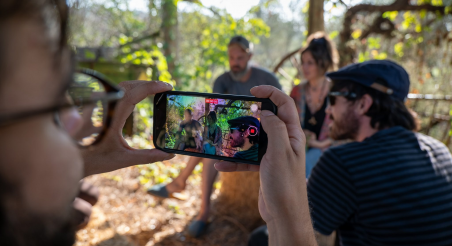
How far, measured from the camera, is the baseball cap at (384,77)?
192 cm

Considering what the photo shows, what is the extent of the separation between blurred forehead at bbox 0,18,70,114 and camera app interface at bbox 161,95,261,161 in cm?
74

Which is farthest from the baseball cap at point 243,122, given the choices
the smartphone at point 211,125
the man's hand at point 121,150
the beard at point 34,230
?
the beard at point 34,230

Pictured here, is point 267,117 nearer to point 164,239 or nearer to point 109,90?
point 109,90

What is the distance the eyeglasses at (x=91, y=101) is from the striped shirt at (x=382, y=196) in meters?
1.02


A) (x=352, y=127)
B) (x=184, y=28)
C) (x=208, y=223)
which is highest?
(x=184, y=28)

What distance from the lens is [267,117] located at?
1.07 metres

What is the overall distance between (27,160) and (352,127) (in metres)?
1.96

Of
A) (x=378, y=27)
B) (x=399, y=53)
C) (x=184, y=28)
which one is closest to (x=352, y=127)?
(x=378, y=27)

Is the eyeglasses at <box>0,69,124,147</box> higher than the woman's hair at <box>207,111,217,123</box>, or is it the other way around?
the eyeglasses at <box>0,69,124,147</box>

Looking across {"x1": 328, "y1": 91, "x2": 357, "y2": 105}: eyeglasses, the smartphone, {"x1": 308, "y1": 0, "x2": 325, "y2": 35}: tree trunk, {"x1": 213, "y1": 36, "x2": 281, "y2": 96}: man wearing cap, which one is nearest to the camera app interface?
the smartphone

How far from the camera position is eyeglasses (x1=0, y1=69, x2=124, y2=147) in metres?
0.64

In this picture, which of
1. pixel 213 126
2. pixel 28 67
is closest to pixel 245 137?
pixel 213 126

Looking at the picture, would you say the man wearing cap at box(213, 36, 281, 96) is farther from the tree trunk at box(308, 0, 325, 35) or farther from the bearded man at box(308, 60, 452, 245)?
the bearded man at box(308, 60, 452, 245)

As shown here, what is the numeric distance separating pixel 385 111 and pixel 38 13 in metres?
1.95
